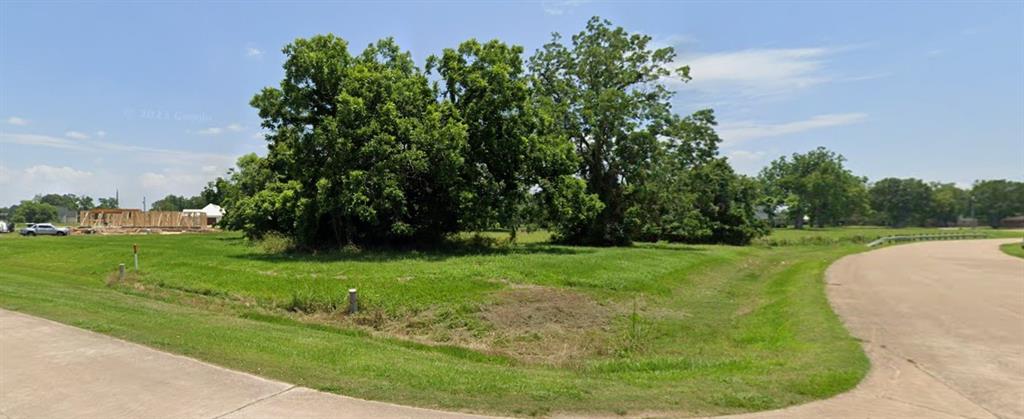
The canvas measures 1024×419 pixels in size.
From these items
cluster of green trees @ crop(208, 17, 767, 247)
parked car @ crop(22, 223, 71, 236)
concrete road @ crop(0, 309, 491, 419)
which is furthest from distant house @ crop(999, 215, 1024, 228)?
parked car @ crop(22, 223, 71, 236)

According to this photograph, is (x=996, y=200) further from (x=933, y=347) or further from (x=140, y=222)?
(x=140, y=222)

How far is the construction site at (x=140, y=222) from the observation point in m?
71.3

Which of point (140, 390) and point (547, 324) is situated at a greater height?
point (140, 390)

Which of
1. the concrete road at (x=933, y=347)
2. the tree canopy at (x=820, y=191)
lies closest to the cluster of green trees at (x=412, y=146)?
the concrete road at (x=933, y=347)

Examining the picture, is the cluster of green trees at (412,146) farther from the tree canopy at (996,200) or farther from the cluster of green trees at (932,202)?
the tree canopy at (996,200)

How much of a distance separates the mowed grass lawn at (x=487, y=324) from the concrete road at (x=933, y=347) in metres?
0.44

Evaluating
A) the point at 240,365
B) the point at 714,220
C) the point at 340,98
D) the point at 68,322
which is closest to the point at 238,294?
the point at 68,322

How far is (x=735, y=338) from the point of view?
524 inches

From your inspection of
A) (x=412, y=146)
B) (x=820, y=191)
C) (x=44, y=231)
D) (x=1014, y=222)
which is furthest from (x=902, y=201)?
(x=44, y=231)

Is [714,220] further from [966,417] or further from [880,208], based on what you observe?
[880,208]

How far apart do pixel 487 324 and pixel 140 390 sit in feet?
Result: 27.5

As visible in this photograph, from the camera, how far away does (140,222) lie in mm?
74875

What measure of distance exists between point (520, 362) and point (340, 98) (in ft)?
58.3

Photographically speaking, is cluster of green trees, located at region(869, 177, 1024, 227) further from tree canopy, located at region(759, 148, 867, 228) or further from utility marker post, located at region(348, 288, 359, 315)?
utility marker post, located at region(348, 288, 359, 315)
